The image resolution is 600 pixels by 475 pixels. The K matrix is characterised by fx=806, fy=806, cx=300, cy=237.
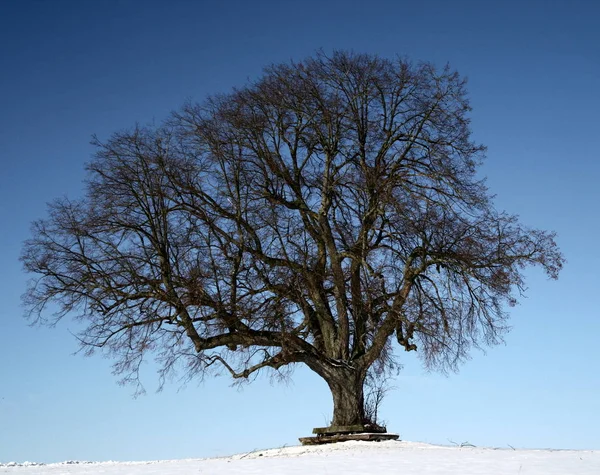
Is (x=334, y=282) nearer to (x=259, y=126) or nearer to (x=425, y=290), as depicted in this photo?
(x=425, y=290)

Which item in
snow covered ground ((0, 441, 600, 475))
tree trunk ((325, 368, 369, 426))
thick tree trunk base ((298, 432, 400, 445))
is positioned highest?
tree trunk ((325, 368, 369, 426))

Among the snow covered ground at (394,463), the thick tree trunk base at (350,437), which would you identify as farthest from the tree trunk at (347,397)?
the snow covered ground at (394,463)

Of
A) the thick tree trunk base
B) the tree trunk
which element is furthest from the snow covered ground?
the tree trunk

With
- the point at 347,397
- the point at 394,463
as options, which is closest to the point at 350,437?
the point at 347,397

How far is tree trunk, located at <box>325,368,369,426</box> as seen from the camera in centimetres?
1902

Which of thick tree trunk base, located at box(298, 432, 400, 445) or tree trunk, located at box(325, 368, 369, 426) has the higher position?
tree trunk, located at box(325, 368, 369, 426)

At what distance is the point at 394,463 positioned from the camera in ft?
44.7

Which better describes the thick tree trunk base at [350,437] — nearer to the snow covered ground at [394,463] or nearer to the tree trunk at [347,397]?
the tree trunk at [347,397]

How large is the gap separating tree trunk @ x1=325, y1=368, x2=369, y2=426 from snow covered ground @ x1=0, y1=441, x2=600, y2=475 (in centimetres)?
140

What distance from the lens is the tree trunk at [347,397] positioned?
19016 mm

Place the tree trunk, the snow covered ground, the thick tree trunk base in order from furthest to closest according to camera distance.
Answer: the tree trunk, the thick tree trunk base, the snow covered ground

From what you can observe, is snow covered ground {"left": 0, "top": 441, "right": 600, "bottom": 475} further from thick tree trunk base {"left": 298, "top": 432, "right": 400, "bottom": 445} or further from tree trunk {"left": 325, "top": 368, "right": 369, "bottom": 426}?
tree trunk {"left": 325, "top": 368, "right": 369, "bottom": 426}

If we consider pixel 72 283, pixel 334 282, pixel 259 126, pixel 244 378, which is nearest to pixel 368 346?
pixel 334 282

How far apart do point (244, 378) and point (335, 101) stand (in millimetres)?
7240
